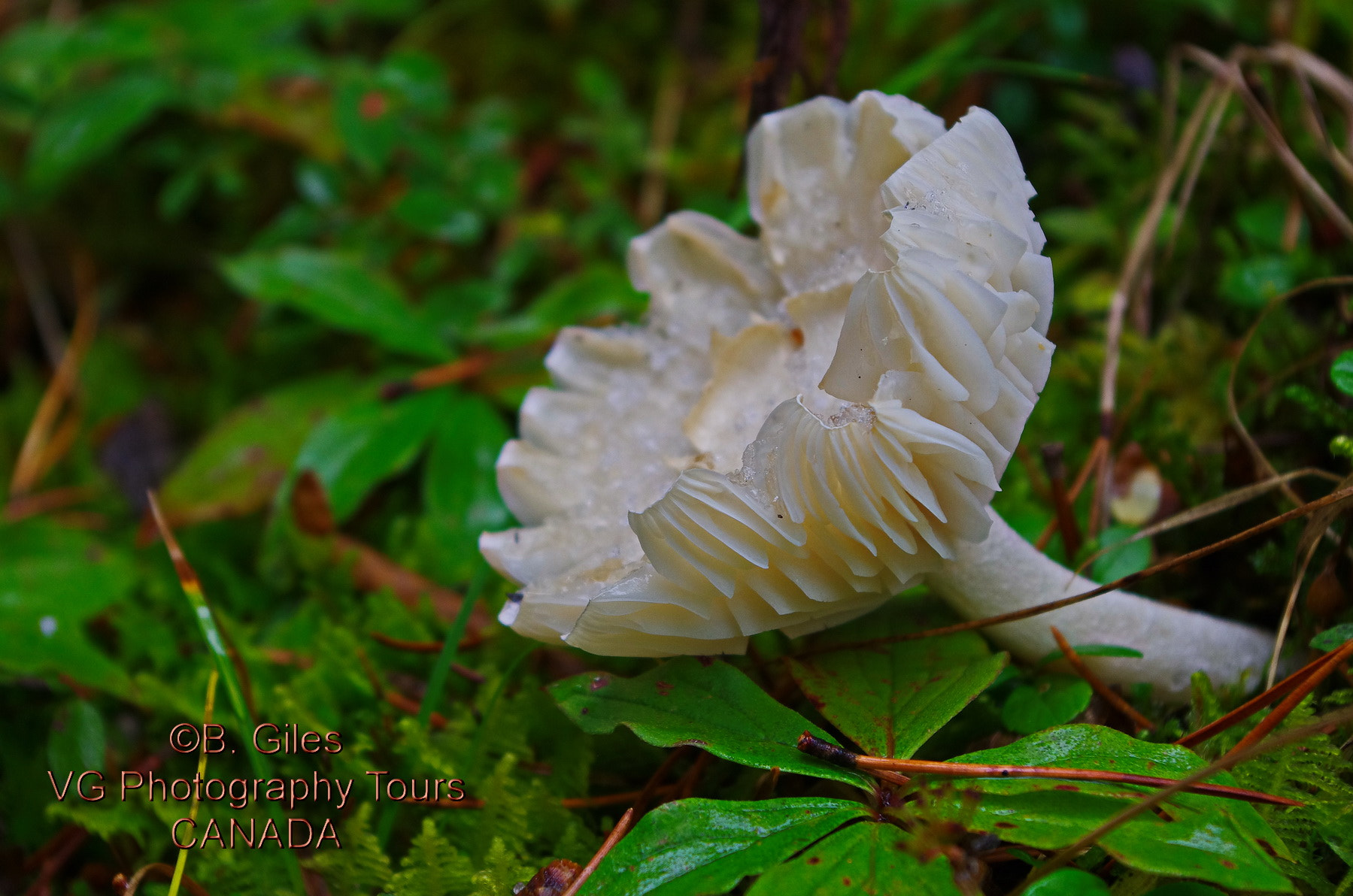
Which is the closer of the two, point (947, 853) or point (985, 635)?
point (947, 853)

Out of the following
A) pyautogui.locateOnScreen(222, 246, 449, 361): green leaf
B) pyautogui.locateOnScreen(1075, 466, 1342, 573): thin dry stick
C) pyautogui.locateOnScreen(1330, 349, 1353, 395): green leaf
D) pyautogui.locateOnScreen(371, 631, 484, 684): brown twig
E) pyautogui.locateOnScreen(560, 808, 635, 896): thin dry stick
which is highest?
pyautogui.locateOnScreen(1330, 349, 1353, 395): green leaf

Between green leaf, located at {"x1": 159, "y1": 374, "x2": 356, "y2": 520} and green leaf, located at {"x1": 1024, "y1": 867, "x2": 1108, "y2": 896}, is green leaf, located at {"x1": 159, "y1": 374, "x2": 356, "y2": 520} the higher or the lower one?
the lower one

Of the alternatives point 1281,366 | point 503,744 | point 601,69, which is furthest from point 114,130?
point 1281,366

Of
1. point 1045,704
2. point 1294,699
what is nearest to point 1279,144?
point 1294,699

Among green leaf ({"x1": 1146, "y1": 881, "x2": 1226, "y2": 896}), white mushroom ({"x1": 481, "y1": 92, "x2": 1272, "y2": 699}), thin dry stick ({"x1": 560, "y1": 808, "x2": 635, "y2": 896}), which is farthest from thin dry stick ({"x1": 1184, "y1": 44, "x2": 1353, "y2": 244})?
thin dry stick ({"x1": 560, "y1": 808, "x2": 635, "y2": 896})

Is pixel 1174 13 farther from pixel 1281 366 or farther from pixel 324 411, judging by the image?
pixel 324 411

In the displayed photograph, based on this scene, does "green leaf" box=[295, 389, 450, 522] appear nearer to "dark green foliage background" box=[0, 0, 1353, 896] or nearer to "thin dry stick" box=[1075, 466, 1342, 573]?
"dark green foliage background" box=[0, 0, 1353, 896]
